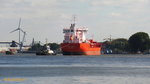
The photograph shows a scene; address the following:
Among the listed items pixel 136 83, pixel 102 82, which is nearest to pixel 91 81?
pixel 102 82

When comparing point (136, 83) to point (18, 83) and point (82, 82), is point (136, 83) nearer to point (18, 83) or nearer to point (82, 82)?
point (82, 82)

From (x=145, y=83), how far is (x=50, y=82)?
11099 millimetres

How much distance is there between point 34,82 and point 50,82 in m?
1.90

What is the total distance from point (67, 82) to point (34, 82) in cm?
390

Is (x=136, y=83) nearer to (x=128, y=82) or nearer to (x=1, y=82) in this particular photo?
(x=128, y=82)

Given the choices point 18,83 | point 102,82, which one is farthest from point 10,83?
point 102,82

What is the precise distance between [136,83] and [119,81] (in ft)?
11.4

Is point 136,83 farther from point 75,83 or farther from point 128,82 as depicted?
point 75,83

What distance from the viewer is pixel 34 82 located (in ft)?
210

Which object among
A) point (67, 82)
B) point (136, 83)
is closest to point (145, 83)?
point (136, 83)

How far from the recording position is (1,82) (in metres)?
63.9

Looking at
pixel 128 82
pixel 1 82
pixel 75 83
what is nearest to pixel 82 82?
pixel 75 83

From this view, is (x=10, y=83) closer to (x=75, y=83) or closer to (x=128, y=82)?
(x=75, y=83)

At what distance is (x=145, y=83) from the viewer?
206ft
